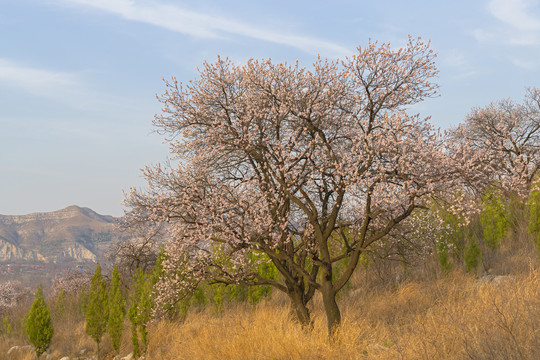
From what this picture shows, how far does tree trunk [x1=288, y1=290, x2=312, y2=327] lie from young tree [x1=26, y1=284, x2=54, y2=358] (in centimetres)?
937

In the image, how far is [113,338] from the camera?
1266cm

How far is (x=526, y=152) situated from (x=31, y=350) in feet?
85.1

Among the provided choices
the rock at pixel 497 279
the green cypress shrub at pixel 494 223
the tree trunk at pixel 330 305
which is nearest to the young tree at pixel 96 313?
the tree trunk at pixel 330 305

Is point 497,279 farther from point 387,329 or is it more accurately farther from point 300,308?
point 300,308

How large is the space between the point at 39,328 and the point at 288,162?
1100cm

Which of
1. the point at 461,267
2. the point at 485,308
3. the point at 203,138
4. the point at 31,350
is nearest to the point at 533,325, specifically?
the point at 485,308

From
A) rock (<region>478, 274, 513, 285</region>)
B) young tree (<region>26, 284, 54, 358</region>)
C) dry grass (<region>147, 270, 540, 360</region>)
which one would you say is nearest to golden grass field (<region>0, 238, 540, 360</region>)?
dry grass (<region>147, 270, 540, 360</region>)

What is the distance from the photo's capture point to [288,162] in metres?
9.27

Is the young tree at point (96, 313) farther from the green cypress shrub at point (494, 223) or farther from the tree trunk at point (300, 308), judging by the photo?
the green cypress shrub at point (494, 223)

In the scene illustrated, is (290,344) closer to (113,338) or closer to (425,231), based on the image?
(113,338)

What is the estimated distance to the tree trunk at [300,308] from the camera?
9.69 meters

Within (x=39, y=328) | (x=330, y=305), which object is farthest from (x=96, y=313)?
(x=330, y=305)

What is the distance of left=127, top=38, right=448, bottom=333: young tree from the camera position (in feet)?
27.7

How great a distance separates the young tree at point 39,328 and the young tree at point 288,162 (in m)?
7.05
